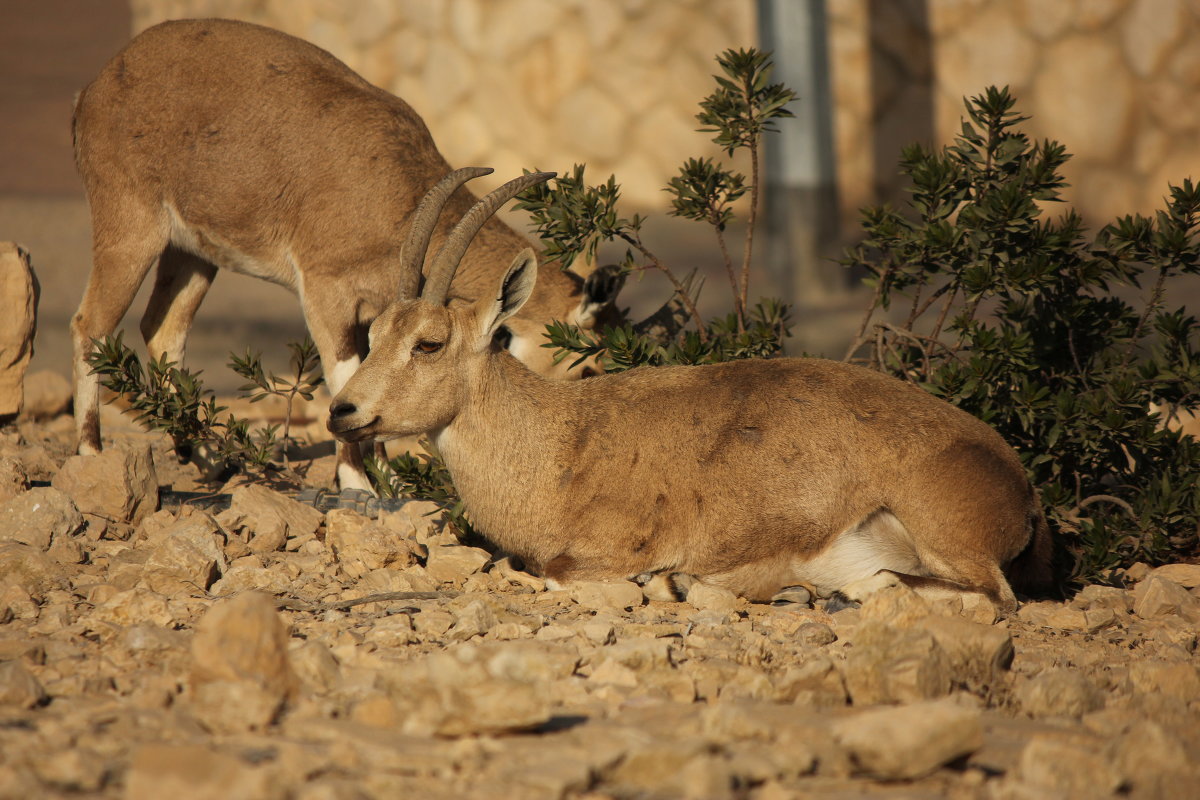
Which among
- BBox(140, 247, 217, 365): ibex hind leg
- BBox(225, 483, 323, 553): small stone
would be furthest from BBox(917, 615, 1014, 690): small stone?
BBox(140, 247, 217, 365): ibex hind leg

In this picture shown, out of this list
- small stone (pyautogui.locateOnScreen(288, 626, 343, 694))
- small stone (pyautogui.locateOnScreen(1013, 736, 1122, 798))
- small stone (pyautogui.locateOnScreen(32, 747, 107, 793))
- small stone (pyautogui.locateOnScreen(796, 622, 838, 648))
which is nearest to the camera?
small stone (pyautogui.locateOnScreen(32, 747, 107, 793))

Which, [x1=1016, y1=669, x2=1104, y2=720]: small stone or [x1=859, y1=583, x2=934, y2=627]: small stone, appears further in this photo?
[x1=859, y1=583, x2=934, y2=627]: small stone

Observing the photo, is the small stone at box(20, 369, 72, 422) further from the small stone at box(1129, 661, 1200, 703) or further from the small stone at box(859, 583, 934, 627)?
the small stone at box(1129, 661, 1200, 703)

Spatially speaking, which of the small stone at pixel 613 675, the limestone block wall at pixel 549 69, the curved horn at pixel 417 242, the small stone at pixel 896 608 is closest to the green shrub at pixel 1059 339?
the small stone at pixel 896 608

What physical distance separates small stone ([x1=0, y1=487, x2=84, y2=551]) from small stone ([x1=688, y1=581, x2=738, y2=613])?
2.72 metres

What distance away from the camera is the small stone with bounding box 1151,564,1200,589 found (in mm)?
5465

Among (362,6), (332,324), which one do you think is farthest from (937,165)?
(362,6)

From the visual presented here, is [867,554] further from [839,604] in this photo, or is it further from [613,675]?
[613,675]

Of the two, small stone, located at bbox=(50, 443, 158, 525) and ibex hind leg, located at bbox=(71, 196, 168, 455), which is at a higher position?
ibex hind leg, located at bbox=(71, 196, 168, 455)

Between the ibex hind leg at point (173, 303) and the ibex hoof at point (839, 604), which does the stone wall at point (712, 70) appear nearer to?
the ibex hind leg at point (173, 303)

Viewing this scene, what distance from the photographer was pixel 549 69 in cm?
1284

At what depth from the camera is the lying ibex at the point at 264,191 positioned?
6.87 m

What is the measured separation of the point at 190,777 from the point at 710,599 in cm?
259

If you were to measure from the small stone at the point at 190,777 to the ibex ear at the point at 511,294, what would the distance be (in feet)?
9.27
